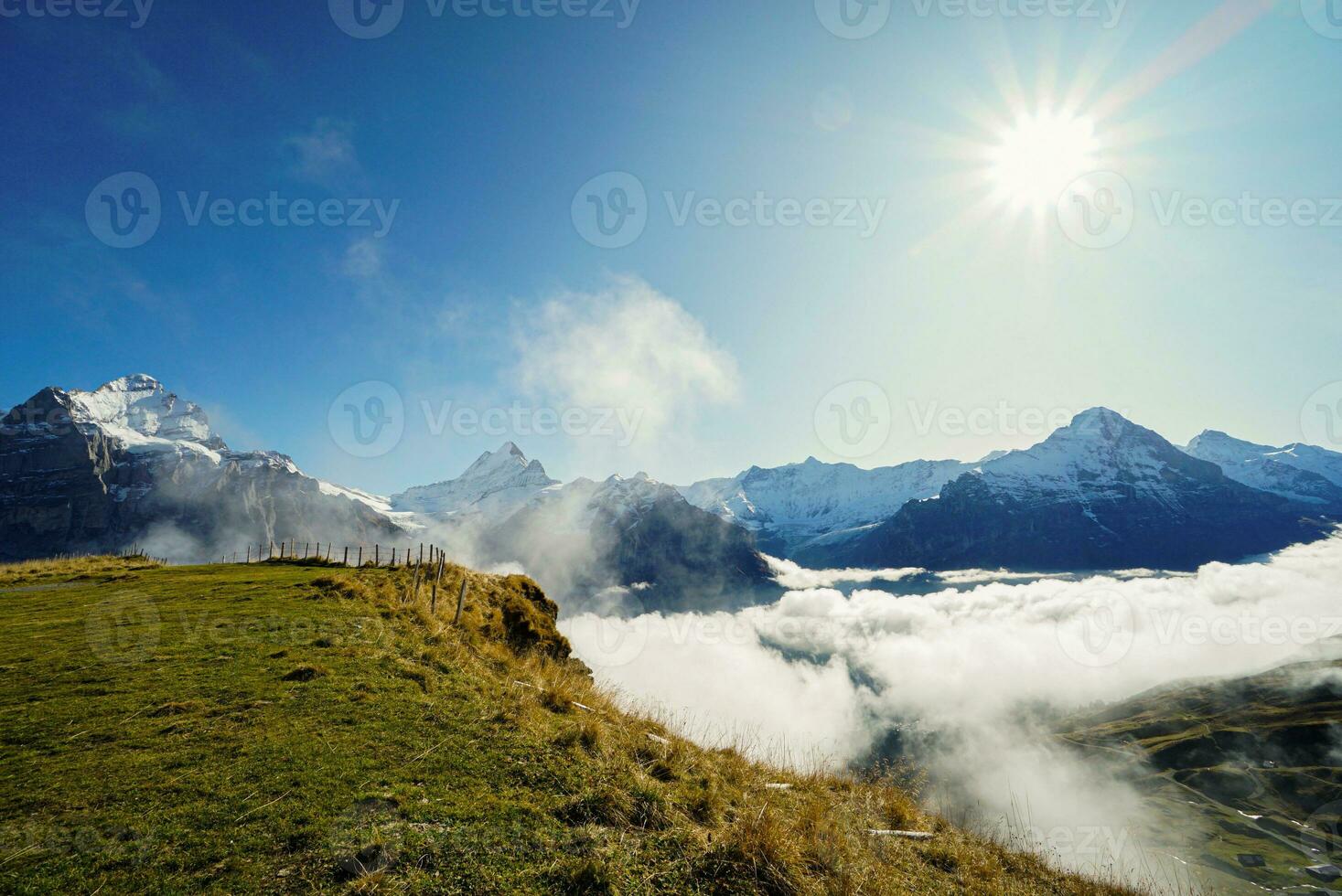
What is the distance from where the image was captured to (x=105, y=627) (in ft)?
60.5

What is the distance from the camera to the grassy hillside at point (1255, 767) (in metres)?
124

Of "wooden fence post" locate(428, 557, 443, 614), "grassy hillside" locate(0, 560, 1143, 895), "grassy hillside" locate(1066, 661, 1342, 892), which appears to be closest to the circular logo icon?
"grassy hillside" locate(0, 560, 1143, 895)

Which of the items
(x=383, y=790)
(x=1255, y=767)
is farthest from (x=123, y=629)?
(x=1255, y=767)

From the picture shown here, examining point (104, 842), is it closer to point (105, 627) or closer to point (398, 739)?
point (398, 739)

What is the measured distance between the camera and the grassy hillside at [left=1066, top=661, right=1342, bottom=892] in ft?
408

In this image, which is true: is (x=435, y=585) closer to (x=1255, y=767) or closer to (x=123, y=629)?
(x=123, y=629)

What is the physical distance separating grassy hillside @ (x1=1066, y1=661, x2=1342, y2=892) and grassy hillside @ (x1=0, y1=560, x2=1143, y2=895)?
179 meters

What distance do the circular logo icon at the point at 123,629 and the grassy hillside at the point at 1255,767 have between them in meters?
189

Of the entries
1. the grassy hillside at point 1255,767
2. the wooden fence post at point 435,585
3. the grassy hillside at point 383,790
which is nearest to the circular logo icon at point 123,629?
the grassy hillside at point 383,790

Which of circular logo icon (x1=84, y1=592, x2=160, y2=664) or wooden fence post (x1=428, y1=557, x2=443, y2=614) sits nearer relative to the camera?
circular logo icon (x1=84, y1=592, x2=160, y2=664)

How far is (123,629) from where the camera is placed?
17.9 metres

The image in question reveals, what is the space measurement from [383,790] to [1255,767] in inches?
9699

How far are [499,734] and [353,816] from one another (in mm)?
3712

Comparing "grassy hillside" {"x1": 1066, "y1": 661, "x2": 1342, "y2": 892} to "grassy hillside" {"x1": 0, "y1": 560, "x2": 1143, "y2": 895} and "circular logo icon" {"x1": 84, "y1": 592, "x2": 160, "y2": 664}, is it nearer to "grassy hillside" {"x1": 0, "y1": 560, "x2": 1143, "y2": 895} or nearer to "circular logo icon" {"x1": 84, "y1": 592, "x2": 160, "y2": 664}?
"grassy hillside" {"x1": 0, "y1": 560, "x2": 1143, "y2": 895}
